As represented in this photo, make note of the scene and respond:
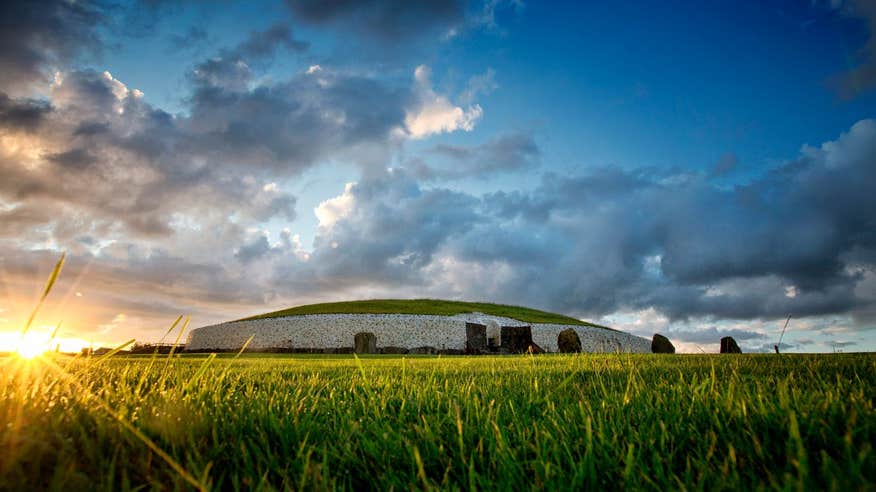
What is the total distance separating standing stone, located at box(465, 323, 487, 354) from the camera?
20.2 meters

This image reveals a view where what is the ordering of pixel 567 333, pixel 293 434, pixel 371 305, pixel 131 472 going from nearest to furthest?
pixel 131 472, pixel 293 434, pixel 567 333, pixel 371 305

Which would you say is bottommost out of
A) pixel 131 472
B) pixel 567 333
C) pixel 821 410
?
pixel 131 472

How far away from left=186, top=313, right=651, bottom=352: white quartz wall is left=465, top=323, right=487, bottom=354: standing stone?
609 centimetres

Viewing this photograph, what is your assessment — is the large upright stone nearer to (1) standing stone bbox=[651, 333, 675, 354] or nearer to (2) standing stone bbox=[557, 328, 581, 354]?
(2) standing stone bbox=[557, 328, 581, 354]

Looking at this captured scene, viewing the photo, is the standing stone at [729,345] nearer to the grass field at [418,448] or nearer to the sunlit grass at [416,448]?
the sunlit grass at [416,448]

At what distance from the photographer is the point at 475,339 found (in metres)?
20.4

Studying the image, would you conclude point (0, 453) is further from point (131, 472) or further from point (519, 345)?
point (519, 345)

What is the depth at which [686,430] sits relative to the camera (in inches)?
78.8

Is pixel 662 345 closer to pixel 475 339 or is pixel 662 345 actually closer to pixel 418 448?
pixel 475 339

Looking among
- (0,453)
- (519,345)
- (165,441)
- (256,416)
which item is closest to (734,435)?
(256,416)

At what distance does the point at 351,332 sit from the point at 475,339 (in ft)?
32.7

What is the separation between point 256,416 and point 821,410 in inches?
95.1

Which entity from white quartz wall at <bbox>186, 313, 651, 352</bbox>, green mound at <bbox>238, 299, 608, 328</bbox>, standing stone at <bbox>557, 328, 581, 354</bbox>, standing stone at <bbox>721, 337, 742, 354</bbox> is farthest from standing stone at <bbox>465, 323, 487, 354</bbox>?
green mound at <bbox>238, 299, 608, 328</bbox>

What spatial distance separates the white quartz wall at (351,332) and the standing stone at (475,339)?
6091mm
